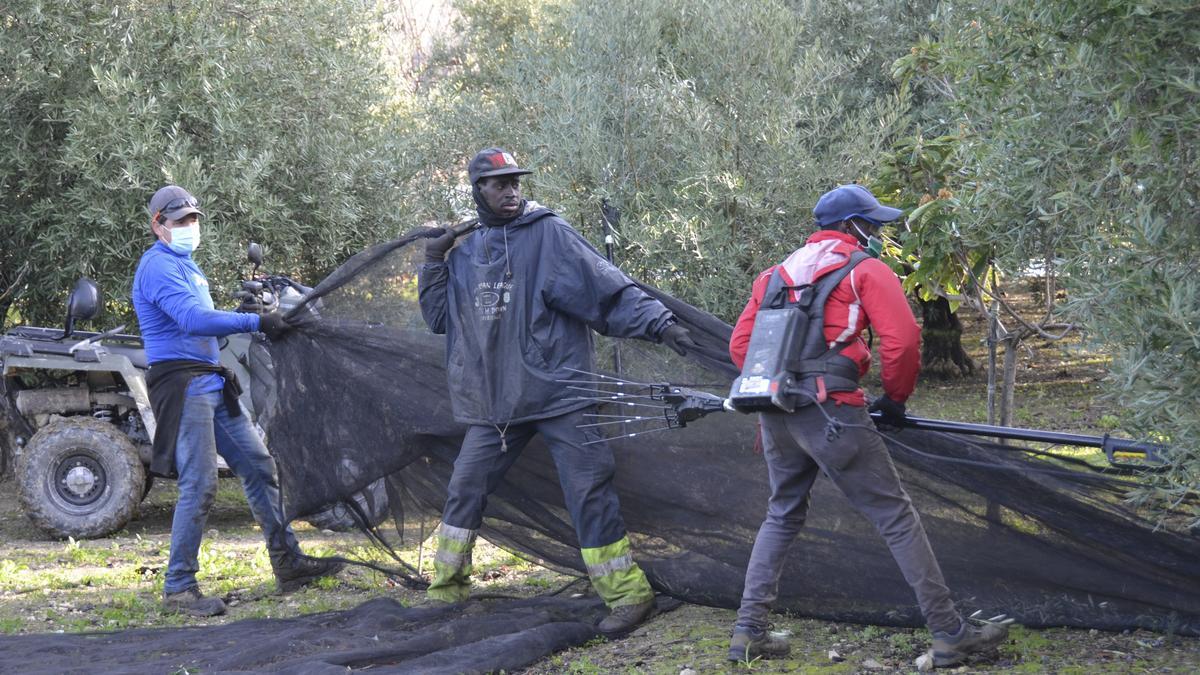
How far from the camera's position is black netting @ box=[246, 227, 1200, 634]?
17.5 feet

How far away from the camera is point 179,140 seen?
392 inches

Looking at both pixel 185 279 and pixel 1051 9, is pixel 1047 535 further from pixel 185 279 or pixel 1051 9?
pixel 185 279

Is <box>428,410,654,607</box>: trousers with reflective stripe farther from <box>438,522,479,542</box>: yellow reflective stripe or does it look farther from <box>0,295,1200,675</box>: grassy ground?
<box>0,295,1200,675</box>: grassy ground

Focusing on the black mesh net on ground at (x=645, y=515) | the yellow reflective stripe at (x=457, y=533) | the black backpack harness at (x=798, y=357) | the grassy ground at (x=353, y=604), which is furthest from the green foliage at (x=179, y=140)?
the black backpack harness at (x=798, y=357)

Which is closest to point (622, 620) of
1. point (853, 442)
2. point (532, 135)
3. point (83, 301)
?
point (853, 442)

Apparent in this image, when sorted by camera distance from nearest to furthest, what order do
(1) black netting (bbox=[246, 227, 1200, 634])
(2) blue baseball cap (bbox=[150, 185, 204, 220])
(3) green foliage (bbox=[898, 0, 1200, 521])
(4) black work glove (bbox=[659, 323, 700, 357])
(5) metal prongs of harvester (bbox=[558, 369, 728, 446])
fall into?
(3) green foliage (bbox=[898, 0, 1200, 521]), (1) black netting (bbox=[246, 227, 1200, 634]), (5) metal prongs of harvester (bbox=[558, 369, 728, 446]), (4) black work glove (bbox=[659, 323, 700, 357]), (2) blue baseball cap (bbox=[150, 185, 204, 220])

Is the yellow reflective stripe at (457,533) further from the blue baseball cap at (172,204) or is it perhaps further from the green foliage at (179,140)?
the green foliage at (179,140)

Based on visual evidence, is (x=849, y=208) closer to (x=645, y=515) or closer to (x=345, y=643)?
(x=645, y=515)

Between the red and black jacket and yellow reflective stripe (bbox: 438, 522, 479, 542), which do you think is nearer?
the red and black jacket

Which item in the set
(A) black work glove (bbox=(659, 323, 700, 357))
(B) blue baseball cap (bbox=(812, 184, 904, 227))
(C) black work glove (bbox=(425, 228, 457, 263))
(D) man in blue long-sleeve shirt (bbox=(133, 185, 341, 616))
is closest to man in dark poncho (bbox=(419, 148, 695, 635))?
(A) black work glove (bbox=(659, 323, 700, 357))

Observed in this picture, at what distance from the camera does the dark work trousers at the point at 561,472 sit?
19.2 ft

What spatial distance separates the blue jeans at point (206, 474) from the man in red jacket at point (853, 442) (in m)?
2.98

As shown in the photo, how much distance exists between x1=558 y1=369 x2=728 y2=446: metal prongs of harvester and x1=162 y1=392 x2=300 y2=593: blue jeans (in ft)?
6.73

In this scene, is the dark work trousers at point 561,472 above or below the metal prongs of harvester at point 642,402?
below
